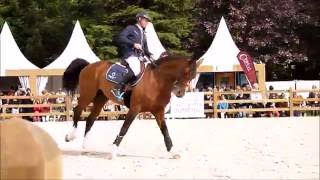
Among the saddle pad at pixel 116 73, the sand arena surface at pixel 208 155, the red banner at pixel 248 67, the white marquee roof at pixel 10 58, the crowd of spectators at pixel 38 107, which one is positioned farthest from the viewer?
the white marquee roof at pixel 10 58

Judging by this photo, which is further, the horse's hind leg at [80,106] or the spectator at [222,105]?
the spectator at [222,105]

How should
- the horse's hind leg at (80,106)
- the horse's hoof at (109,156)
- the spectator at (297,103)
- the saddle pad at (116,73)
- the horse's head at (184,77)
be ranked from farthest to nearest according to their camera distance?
the spectator at (297,103)
the horse's hind leg at (80,106)
the saddle pad at (116,73)
the horse's head at (184,77)
the horse's hoof at (109,156)

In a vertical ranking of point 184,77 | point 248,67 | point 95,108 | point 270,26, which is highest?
point 270,26

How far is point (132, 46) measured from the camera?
36.4 feet

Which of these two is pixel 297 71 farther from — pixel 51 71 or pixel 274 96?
pixel 51 71

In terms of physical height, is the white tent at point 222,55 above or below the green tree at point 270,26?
below

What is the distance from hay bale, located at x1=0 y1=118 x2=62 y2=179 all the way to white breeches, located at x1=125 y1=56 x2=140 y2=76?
7.02m

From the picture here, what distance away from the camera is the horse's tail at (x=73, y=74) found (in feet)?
41.7

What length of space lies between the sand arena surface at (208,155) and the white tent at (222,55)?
9123 millimetres

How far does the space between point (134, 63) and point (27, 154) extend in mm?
7350

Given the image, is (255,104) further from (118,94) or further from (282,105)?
(118,94)

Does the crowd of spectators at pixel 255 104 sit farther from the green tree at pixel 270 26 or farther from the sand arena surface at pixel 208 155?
the green tree at pixel 270 26

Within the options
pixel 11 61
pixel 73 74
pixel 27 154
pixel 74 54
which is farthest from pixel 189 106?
pixel 27 154

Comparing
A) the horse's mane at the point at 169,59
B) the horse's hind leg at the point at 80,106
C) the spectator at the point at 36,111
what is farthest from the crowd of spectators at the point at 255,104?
the horse's mane at the point at 169,59
